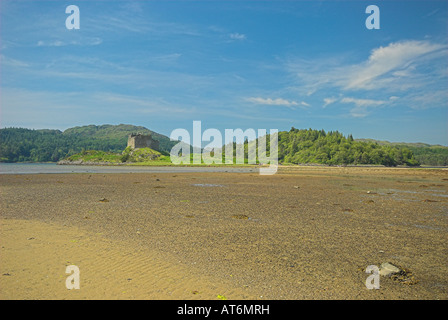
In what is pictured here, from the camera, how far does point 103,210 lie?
15789 millimetres

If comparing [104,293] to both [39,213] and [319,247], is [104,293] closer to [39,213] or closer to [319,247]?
[319,247]

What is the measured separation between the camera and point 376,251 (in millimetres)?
9141

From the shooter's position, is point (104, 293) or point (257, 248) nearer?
point (104, 293)

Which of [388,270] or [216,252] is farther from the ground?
[388,270]

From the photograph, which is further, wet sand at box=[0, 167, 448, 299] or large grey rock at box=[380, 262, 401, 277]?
large grey rock at box=[380, 262, 401, 277]

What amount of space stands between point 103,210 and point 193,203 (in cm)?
582

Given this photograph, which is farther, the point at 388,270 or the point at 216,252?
the point at 216,252

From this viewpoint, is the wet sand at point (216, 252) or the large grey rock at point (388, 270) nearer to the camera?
the wet sand at point (216, 252)

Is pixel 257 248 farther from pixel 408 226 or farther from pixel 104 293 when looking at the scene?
pixel 408 226

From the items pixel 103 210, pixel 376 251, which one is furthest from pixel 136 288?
pixel 103 210
